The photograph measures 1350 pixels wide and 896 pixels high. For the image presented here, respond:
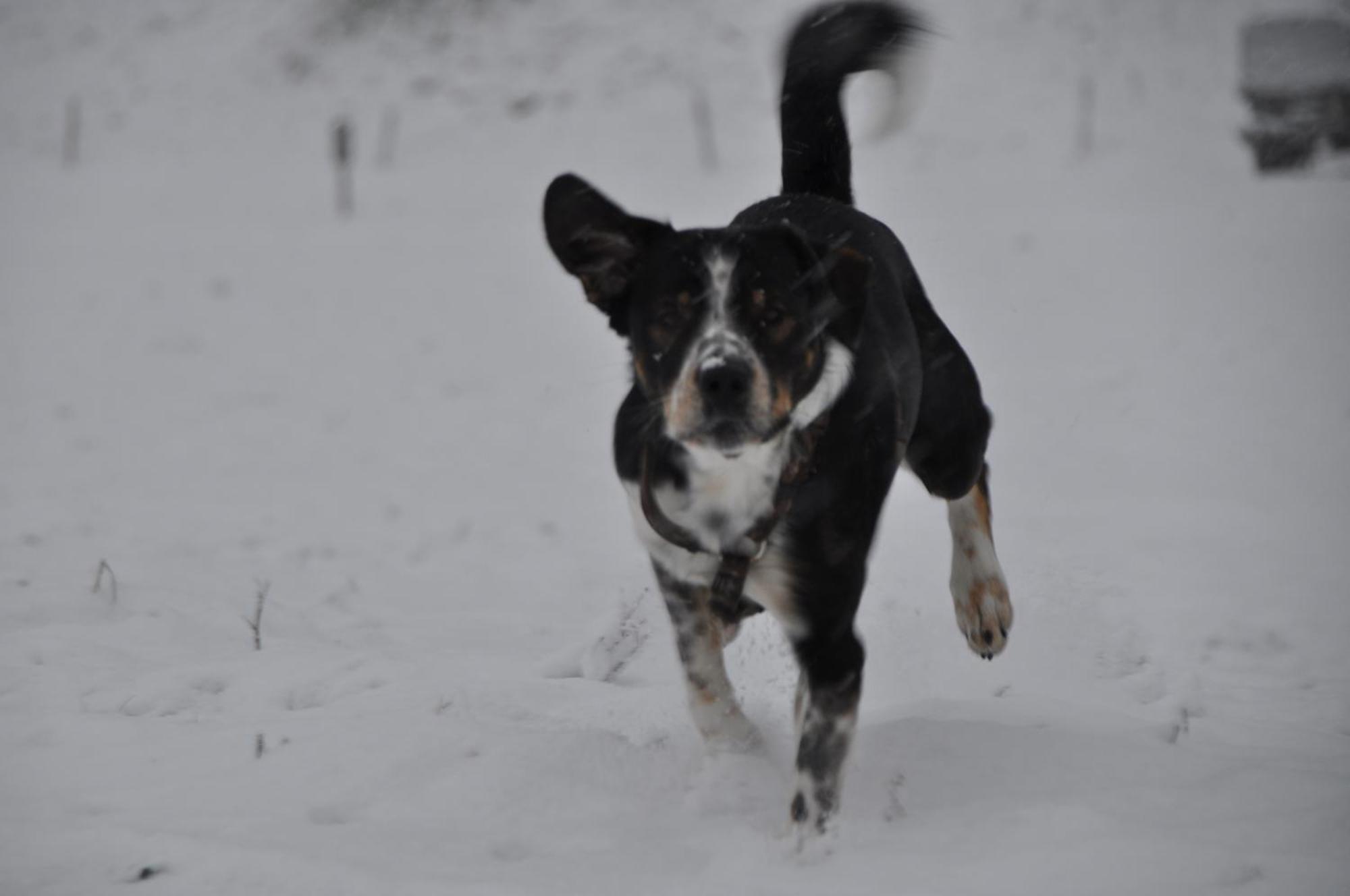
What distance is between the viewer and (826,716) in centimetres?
286

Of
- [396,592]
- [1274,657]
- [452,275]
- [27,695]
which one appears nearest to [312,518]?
[396,592]

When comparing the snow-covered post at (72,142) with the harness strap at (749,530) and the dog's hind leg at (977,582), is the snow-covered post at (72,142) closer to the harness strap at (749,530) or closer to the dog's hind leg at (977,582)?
the dog's hind leg at (977,582)

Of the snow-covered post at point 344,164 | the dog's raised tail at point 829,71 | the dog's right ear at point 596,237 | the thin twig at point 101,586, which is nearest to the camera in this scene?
the dog's right ear at point 596,237

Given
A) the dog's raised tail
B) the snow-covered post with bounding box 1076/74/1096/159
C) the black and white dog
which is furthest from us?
the snow-covered post with bounding box 1076/74/1096/159

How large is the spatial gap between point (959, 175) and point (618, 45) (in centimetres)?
1105

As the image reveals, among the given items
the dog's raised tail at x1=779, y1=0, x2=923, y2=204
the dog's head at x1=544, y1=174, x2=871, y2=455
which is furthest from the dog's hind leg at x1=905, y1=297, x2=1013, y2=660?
the dog's head at x1=544, y1=174, x2=871, y2=455

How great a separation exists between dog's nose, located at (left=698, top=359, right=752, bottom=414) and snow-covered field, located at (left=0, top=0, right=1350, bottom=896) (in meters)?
1.00

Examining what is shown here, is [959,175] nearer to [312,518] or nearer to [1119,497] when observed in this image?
[1119,497]

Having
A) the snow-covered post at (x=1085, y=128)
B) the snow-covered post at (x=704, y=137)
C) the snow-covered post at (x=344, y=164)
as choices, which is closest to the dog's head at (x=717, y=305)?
the snow-covered post at (x=344, y=164)

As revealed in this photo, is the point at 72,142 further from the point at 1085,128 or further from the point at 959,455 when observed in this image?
the point at 959,455

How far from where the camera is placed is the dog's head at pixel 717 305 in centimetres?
272

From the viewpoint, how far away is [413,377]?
33.0ft

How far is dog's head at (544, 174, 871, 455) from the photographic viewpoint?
272 centimetres

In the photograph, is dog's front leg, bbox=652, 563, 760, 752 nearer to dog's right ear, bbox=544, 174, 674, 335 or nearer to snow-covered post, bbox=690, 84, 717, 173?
dog's right ear, bbox=544, 174, 674, 335
